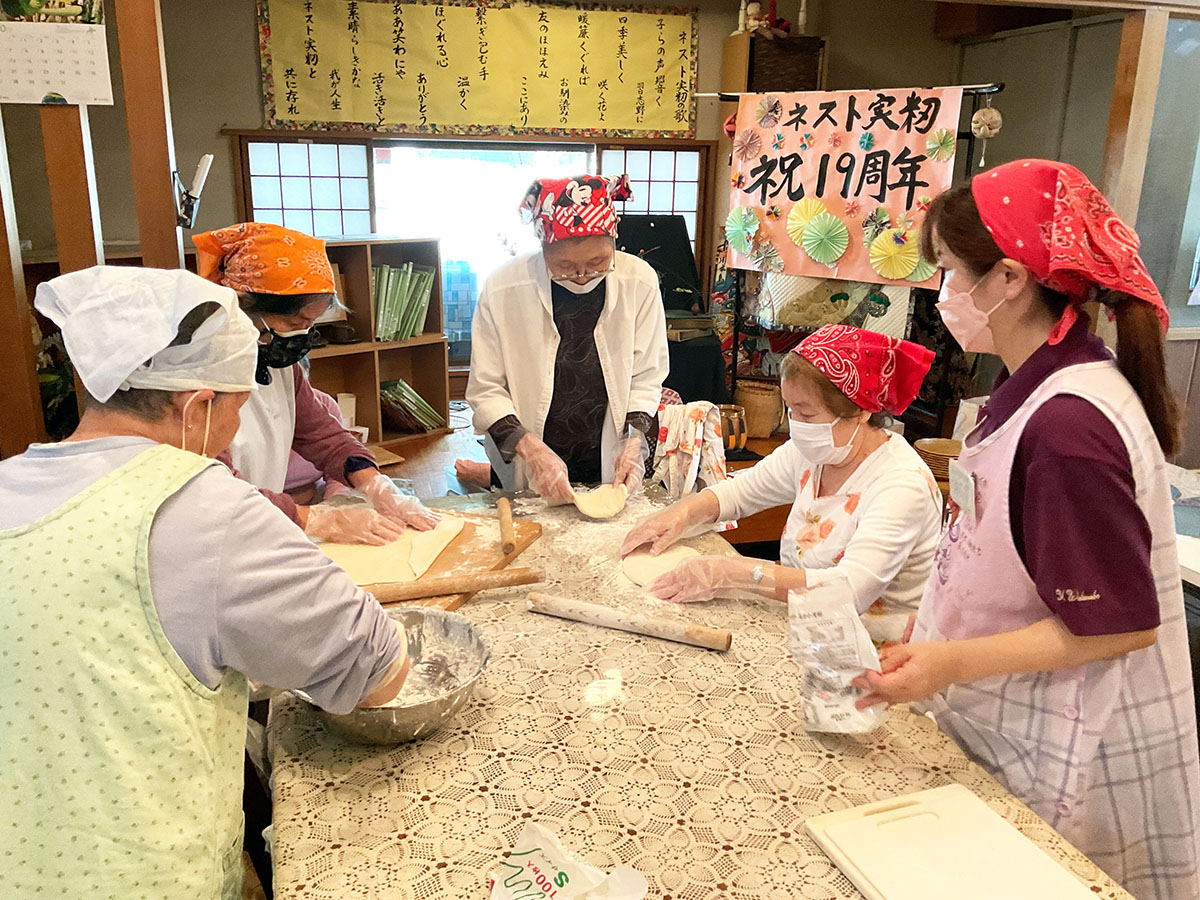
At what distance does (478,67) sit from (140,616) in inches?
207

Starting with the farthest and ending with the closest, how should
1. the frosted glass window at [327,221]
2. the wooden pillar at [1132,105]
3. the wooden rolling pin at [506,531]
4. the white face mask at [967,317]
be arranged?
the frosted glass window at [327,221] < the wooden pillar at [1132,105] < the wooden rolling pin at [506,531] < the white face mask at [967,317]

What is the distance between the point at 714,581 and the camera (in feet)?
5.52

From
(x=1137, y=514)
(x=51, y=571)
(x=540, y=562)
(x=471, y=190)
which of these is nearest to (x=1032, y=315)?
(x=1137, y=514)

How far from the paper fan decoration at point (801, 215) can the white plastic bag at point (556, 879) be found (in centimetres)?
357

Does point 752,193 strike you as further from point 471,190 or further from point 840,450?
point 840,450

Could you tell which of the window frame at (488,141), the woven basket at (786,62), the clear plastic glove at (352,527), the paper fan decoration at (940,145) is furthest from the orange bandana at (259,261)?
the woven basket at (786,62)

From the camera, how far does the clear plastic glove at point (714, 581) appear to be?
66.2 inches

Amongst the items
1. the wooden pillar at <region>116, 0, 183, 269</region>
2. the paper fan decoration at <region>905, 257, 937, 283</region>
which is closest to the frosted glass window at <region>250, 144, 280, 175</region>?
the wooden pillar at <region>116, 0, 183, 269</region>

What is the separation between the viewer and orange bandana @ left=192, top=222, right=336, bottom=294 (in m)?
1.79

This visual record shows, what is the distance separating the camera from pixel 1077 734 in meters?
1.20

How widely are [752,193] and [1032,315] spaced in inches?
130

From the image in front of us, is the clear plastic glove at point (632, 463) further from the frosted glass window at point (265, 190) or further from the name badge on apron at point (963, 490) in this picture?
the frosted glass window at point (265, 190)

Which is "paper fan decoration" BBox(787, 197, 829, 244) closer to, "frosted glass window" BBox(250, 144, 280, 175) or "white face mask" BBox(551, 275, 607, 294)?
"white face mask" BBox(551, 275, 607, 294)

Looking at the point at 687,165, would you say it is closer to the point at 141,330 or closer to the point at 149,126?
the point at 149,126
